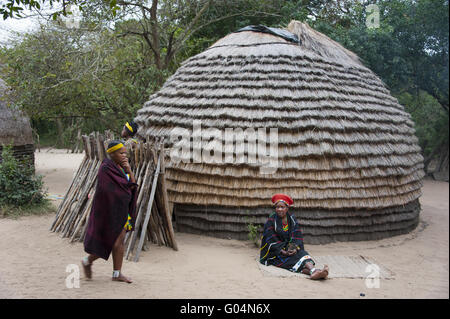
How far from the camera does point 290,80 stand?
6750 mm

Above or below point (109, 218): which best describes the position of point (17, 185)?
below

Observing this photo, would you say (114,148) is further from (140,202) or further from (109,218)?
(140,202)

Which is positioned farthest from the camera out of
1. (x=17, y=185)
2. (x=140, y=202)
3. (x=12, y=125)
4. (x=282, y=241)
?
(x=12, y=125)

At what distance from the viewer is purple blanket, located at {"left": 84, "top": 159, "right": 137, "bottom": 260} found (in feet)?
13.0

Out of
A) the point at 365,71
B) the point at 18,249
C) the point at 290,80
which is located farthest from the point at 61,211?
the point at 365,71

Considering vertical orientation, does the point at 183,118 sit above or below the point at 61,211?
above

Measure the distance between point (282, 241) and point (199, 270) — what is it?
1130 mm

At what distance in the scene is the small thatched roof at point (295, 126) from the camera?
6.07 metres

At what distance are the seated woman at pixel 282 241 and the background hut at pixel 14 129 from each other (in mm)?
7484

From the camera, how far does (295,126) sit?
20.1ft

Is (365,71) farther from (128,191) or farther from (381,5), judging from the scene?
(128,191)

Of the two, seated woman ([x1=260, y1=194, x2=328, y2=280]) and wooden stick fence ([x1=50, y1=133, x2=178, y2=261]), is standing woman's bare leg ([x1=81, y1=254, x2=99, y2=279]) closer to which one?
wooden stick fence ([x1=50, y1=133, x2=178, y2=261])

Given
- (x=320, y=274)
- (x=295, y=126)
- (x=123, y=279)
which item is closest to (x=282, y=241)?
(x=320, y=274)
